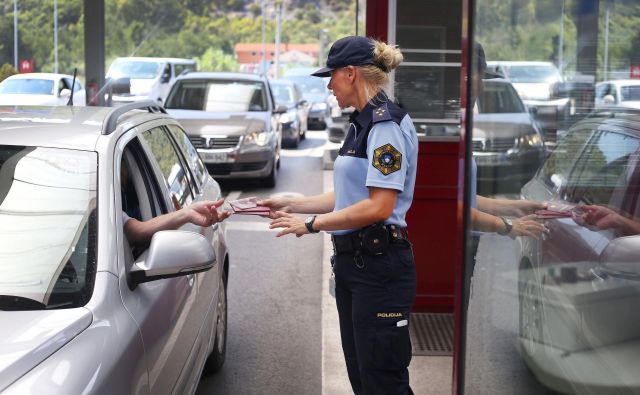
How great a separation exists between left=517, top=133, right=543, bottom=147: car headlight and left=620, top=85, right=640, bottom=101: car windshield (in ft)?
2.36

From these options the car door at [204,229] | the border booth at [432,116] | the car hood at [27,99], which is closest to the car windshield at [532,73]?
the car door at [204,229]

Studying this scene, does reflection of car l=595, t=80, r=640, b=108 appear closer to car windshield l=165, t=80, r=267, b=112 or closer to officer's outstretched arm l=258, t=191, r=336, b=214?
officer's outstretched arm l=258, t=191, r=336, b=214

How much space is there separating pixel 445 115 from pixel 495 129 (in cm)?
345

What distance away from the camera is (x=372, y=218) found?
346cm

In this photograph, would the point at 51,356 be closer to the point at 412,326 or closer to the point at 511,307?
the point at 511,307

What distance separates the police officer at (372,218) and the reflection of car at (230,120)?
11.1 metres

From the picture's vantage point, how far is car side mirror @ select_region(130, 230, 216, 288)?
329 centimetres

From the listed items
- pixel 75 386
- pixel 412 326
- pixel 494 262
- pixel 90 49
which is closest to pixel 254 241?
pixel 412 326

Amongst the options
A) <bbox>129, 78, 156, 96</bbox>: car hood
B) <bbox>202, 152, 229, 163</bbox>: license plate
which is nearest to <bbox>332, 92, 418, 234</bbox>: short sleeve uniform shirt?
<bbox>202, 152, 229, 163</bbox>: license plate

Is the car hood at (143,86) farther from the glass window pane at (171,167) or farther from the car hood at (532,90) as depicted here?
the car hood at (532,90)

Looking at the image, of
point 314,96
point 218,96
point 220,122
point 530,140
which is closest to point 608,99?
point 530,140

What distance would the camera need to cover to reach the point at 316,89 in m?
33.2

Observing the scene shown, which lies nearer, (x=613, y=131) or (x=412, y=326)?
(x=613, y=131)

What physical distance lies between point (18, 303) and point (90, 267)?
304 millimetres
